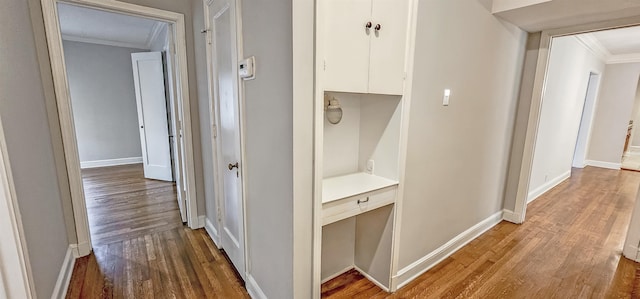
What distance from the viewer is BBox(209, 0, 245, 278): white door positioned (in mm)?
1803

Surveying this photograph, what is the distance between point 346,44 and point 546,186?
448 cm

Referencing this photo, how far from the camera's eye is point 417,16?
1.64m

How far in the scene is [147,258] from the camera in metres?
2.27

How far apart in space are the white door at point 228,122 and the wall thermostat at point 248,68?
0.12m

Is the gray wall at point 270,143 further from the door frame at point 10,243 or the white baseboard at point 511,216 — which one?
the white baseboard at point 511,216

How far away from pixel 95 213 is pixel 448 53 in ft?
13.3

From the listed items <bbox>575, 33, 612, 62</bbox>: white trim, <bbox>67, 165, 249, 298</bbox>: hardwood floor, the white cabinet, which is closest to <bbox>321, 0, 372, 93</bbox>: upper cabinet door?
the white cabinet

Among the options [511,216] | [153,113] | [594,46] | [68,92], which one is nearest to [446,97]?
[511,216]

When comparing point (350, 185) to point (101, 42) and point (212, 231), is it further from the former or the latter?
point (101, 42)

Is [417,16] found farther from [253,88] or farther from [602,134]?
[602,134]

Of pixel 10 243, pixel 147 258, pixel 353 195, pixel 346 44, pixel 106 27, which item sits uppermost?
pixel 106 27

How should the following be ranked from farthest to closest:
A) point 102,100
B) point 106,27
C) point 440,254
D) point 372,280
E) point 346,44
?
point 102,100 → point 106,27 → point 440,254 → point 372,280 → point 346,44

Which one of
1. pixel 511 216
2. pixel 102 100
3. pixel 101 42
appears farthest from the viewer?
pixel 102 100

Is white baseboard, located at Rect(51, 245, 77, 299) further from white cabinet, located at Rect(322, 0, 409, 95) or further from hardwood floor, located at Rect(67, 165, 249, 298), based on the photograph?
white cabinet, located at Rect(322, 0, 409, 95)
